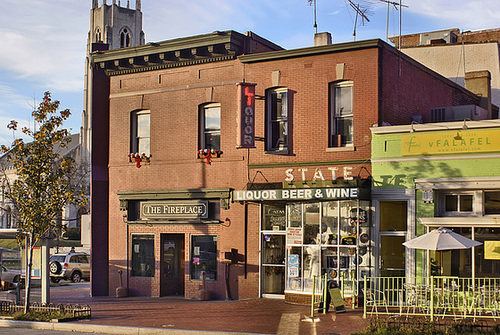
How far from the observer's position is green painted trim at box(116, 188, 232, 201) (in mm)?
21594

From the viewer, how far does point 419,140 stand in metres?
17.8

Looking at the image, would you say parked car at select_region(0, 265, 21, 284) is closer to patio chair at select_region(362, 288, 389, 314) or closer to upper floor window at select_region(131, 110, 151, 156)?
upper floor window at select_region(131, 110, 151, 156)

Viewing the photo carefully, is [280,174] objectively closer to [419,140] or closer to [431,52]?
[419,140]

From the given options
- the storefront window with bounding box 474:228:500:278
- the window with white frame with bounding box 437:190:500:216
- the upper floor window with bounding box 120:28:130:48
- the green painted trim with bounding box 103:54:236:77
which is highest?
the upper floor window with bounding box 120:28:130:48

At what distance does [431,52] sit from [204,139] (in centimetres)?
1646

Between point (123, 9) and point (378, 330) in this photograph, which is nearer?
point (378, 330)

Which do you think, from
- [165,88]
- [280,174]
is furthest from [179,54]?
[280,174]

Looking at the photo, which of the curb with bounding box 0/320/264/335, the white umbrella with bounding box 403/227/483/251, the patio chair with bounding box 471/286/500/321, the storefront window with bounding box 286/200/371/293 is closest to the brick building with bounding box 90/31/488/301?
the storefront window with bounding box 286/200/371/293

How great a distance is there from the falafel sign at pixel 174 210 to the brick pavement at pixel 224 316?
9.64ft

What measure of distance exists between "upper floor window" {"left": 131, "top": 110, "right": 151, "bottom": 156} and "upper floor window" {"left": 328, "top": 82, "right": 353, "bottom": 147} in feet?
24.8

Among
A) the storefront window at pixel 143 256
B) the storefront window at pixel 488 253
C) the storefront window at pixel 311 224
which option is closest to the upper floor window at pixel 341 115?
the storefront window at pixel 311 224

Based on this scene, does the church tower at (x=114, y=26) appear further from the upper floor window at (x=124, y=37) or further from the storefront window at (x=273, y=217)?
the storefront window at (x=273, y=217)

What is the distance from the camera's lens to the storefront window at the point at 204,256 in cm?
2189

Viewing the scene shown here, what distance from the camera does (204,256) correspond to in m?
22.1
